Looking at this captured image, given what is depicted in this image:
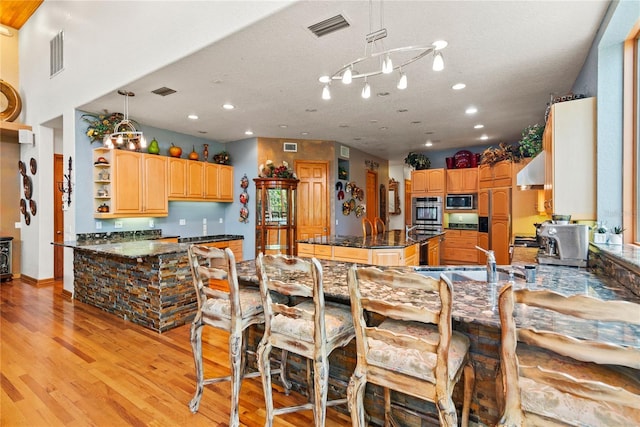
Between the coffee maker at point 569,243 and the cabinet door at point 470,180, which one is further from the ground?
the cabinet door at point 470,180

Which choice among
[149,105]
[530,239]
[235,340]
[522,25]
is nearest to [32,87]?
[149,105]

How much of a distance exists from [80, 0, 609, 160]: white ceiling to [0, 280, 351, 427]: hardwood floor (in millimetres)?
2833

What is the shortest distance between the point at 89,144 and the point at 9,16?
3617 millimetres

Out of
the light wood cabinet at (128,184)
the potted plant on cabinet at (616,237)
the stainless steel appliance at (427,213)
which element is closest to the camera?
the potted plant on cabinet at (616,237)

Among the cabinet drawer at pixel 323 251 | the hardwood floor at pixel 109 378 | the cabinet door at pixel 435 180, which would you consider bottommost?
the hardwood floor at pixel 109 378

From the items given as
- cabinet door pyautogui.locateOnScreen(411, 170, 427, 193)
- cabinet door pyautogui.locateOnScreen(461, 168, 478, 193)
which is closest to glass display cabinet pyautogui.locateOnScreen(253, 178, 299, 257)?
Result: cabinet door pyautogui.locateOnScreen(411, 170, 427, 193)

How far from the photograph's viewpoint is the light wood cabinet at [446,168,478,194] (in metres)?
7.24

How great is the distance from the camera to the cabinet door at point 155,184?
537 centimetres

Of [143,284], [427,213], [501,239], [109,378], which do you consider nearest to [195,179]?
[143,284]

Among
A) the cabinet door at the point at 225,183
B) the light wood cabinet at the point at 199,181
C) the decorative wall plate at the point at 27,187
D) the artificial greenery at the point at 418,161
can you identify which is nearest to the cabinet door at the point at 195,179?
the light wood cabinet at the point at 199,181

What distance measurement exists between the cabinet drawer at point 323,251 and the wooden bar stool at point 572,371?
333cm

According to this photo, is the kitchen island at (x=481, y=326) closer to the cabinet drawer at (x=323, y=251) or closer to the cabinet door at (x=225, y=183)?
the cabinet drawer at (x=323, y=251)

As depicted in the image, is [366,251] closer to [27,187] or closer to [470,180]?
[470,180]

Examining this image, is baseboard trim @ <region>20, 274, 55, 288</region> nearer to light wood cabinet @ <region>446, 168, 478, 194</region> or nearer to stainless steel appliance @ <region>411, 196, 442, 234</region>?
stainless steel appliance @ <region>411, 196, 442, 234</region>
